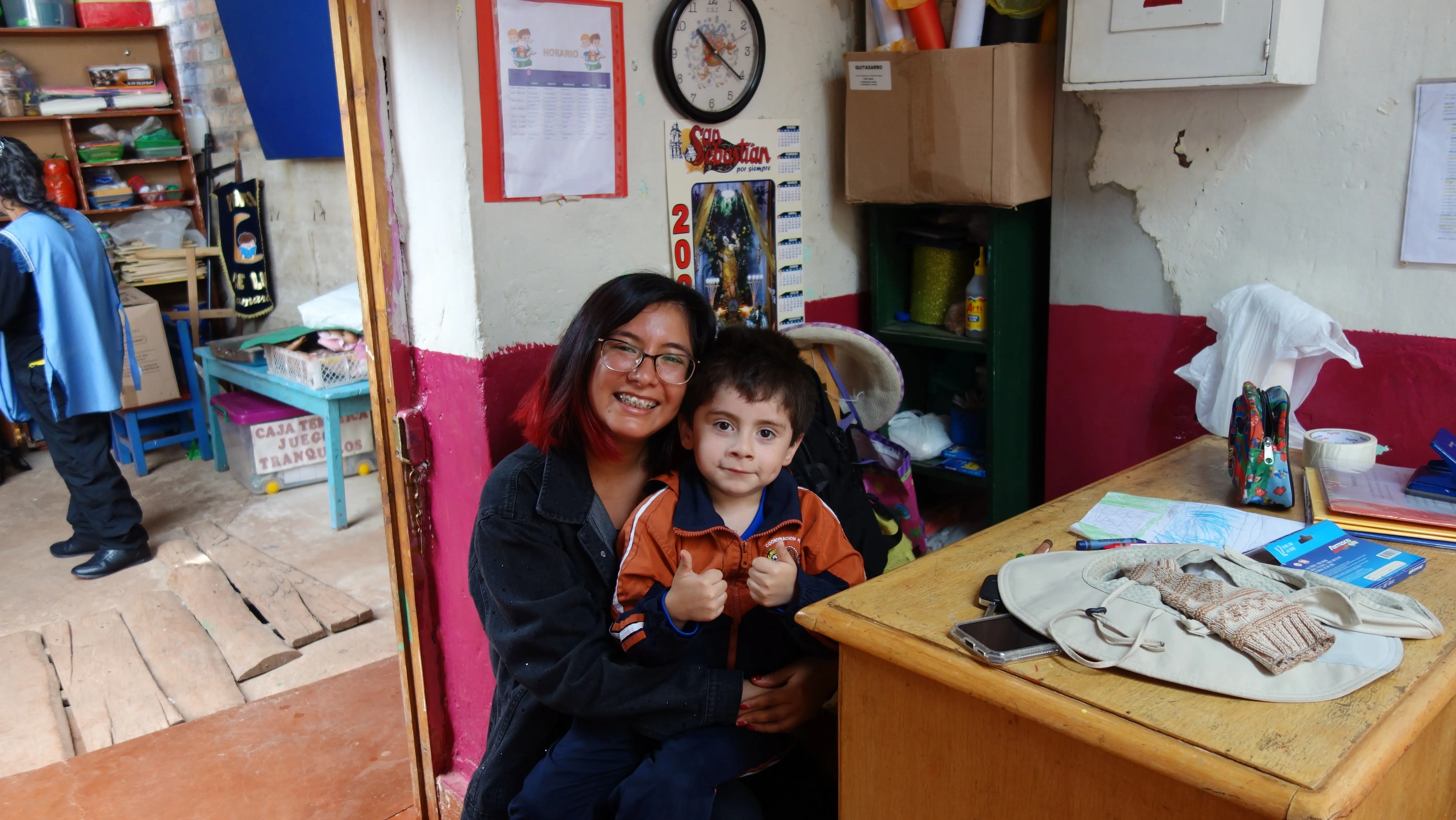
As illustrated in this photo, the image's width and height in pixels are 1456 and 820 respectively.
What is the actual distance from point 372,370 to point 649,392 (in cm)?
74

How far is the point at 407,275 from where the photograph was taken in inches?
83.4

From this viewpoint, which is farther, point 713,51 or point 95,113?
point 95,113

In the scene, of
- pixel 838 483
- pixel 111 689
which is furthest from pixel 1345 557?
pixel 111 689

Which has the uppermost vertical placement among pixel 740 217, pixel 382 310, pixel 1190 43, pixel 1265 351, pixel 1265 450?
pixel 1190 43

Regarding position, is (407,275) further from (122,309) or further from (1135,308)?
(122,309)

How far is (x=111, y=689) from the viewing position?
3.39 metres

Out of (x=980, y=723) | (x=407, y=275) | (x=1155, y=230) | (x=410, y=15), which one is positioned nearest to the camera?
(x=980, y=723)

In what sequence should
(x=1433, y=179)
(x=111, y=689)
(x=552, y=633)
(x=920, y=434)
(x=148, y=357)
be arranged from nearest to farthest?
(x=552, y=633) → (x=1433, y=179) → (x=920, y=434) → (x=111, y=689) → (x=148, y=357)

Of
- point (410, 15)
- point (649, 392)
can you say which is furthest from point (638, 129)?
point (649, 392)

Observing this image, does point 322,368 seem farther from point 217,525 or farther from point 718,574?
point 718,574

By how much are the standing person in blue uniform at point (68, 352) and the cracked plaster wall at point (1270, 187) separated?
153 inches

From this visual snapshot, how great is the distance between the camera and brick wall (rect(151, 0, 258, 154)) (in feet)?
19.4

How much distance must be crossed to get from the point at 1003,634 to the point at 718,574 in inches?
19.0

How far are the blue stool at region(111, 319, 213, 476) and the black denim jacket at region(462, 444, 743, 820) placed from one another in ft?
15.4
